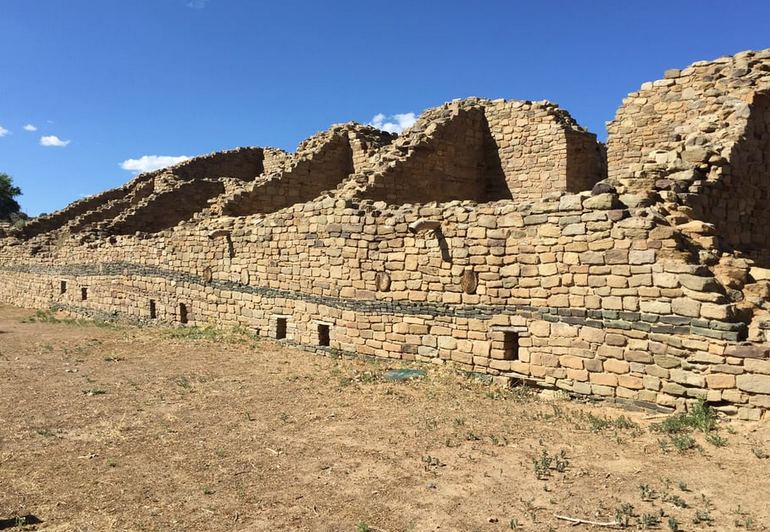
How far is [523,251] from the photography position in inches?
339

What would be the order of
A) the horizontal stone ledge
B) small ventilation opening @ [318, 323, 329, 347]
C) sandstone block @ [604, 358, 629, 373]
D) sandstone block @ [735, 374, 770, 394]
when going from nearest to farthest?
sandstone block @ [735, 374, 770, 394], the horizontal stone ledge, sandstone block @ [604, 358, 629, 373], small ventilation opening @ [318, 323, 329, 347]

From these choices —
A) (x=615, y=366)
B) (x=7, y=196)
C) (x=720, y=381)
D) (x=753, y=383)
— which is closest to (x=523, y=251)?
(x=615, y=366)

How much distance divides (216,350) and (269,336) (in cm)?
117

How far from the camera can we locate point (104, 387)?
9258 millimetres

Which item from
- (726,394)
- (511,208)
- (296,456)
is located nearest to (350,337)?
(511,208)

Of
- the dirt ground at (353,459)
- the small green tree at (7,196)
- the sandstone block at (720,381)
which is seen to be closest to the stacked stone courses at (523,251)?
the sandstone block at (720,381)

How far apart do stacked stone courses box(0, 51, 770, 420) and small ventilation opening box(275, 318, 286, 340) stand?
3cm

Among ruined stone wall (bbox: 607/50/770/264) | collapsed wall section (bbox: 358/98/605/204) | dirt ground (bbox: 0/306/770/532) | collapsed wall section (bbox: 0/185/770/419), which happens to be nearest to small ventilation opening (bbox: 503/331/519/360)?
collapsed wall section (bbox: 0/185/770/419)

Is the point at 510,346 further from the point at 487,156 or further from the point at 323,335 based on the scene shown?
the point at 487,156

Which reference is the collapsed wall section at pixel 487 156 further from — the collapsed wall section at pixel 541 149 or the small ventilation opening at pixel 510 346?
the small ventilation opening at pixel 510 346

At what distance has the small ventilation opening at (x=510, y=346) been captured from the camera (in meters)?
8.80

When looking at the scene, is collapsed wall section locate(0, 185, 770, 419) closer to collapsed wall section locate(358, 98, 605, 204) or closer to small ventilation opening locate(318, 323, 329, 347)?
small ventilation opening locate(318, 323, 329, 347)

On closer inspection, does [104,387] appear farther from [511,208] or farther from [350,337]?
[511,208]

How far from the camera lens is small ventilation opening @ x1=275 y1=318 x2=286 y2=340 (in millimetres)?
12573
